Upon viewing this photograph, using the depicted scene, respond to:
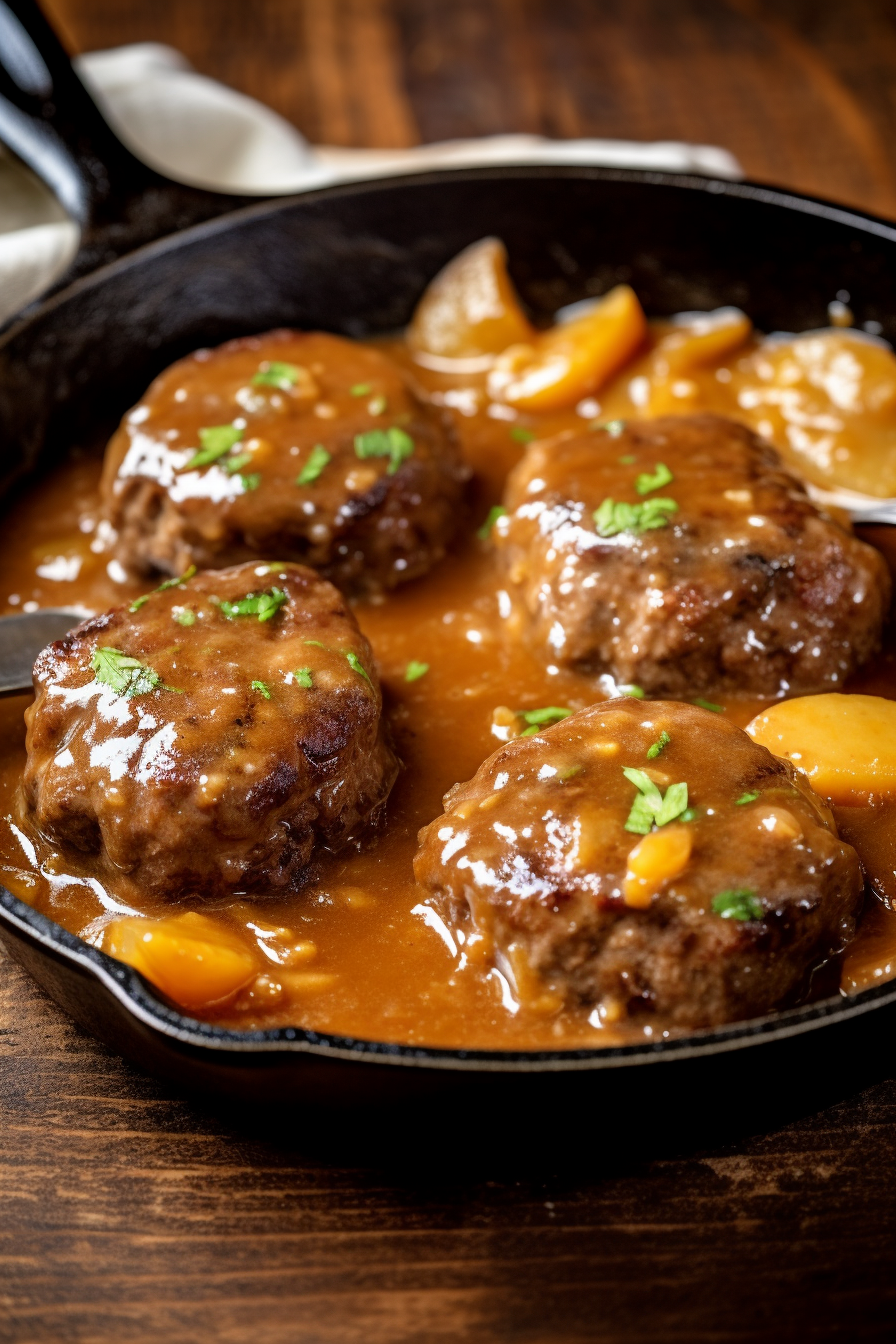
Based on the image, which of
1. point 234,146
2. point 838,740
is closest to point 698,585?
point 838,740

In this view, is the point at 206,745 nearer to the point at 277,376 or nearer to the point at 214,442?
the point at 214,442

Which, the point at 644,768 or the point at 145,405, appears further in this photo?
the point at 145,405

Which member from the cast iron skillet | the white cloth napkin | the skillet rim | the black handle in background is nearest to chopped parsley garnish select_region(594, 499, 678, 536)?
the skillet rim

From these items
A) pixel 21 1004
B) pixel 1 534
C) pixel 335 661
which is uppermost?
pixel 335 661

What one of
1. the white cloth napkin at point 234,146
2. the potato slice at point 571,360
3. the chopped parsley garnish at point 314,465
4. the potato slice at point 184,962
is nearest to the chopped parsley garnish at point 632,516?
the chopped parsley garnish at point 314,465

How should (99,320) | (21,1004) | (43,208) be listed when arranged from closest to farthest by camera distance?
1. (21,1004)
2. (99,320)
3. (43,208)

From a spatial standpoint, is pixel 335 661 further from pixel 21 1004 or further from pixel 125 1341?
pixel 125 1341

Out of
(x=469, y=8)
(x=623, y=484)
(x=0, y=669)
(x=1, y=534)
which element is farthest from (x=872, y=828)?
(x=469, y=8)
